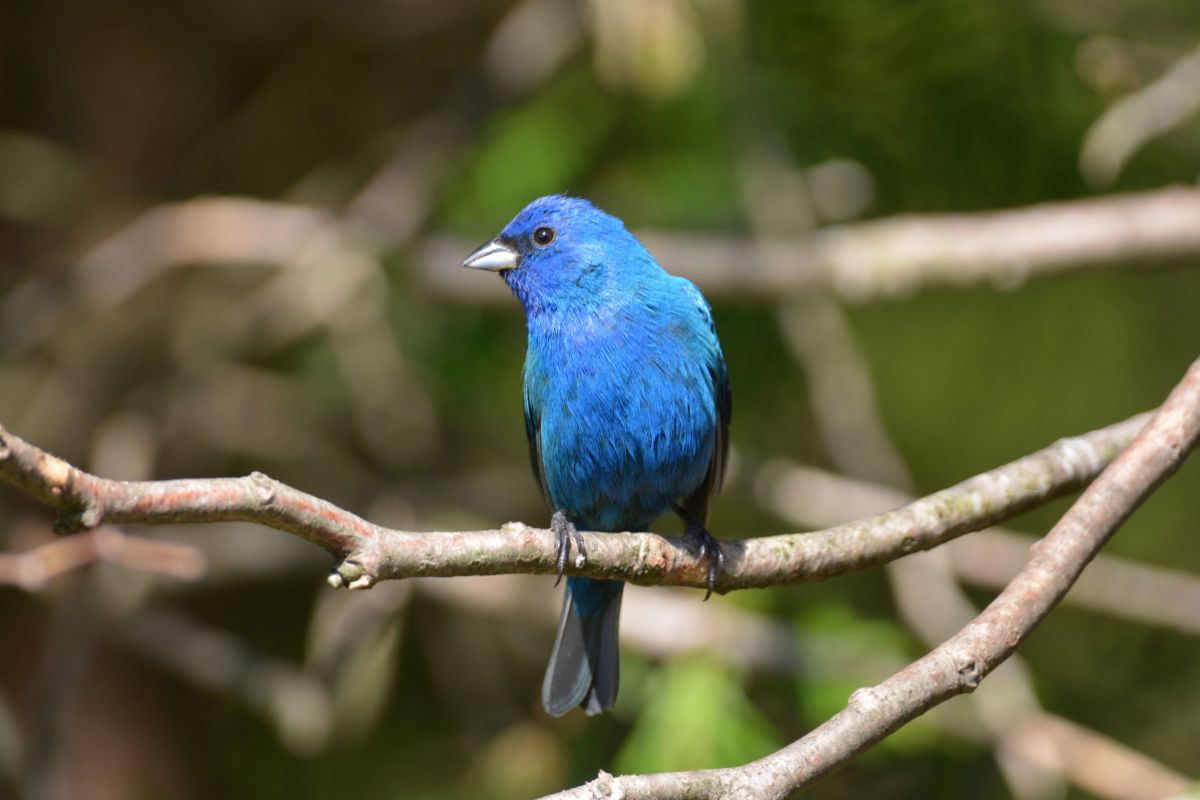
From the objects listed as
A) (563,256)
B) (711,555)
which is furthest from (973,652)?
(563,256)

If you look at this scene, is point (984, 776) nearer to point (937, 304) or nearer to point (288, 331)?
point (937, 304)

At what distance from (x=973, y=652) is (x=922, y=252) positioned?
2.54 meters

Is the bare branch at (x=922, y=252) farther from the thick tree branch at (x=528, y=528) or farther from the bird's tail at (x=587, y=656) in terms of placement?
the thick tree branch at (x=528, y=528)

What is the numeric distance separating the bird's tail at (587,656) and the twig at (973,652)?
5.18 feet

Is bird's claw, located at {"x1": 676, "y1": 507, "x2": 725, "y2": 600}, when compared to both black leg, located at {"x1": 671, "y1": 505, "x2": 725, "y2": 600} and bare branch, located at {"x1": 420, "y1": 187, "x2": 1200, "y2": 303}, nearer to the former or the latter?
black leg, located at {"x1": 671, "y1": 505, "x2": 725, "y2": 600}

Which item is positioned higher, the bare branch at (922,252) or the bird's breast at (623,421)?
the bare branch at (922,252)

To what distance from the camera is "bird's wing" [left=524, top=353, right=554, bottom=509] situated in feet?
12.1

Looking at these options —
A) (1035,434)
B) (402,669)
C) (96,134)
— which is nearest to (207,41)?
(96,134)

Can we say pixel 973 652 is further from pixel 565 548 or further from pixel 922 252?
pixel 922 252

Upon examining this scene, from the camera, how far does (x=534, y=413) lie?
149 inches

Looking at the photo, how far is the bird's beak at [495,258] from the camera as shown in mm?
3930

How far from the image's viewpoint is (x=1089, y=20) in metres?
5.25

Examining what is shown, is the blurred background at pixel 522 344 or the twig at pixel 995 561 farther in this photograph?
the blurred background at pixel 522 344

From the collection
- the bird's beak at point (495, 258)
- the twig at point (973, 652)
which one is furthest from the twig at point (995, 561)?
the twig at point (973, 652)
